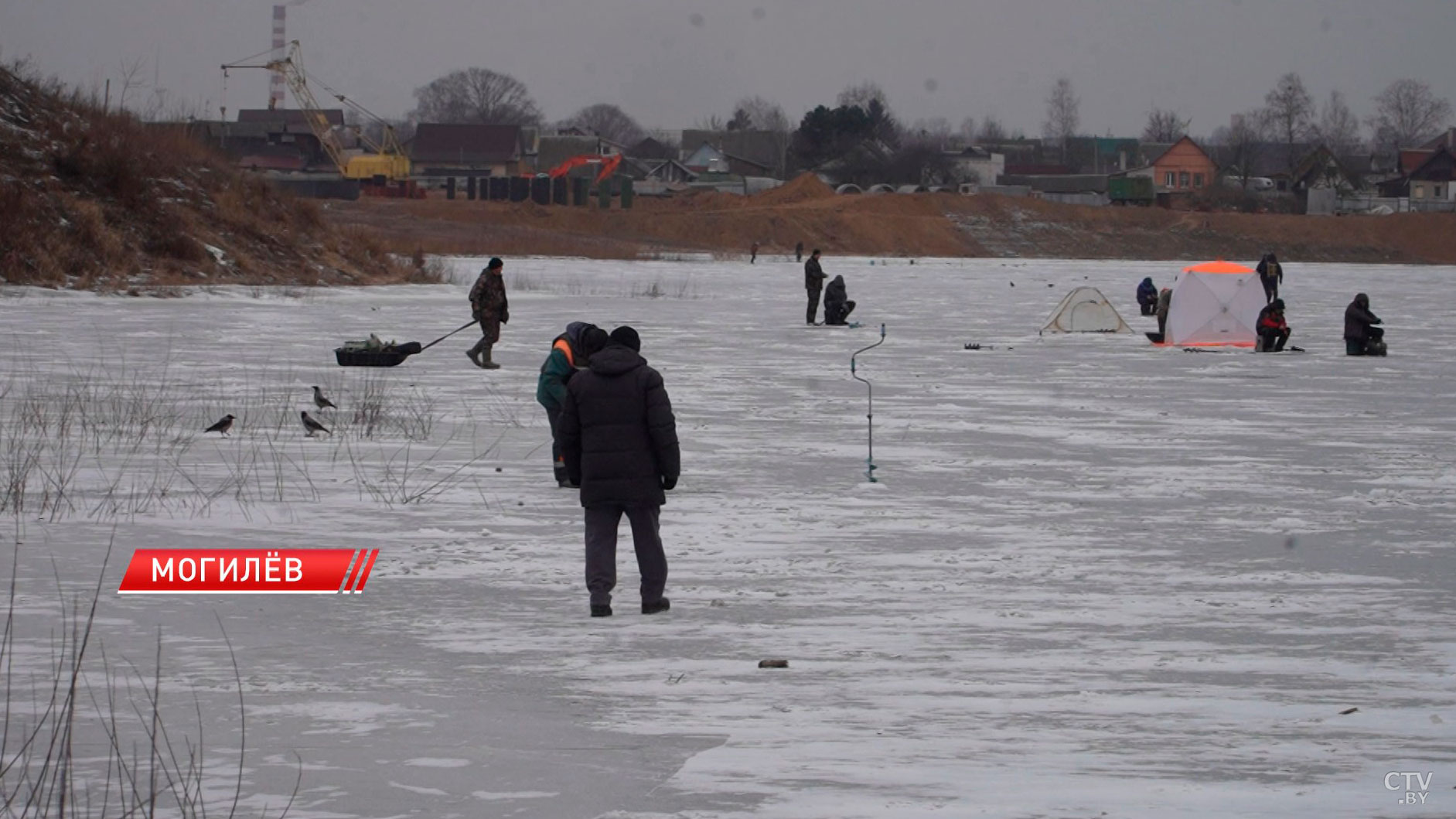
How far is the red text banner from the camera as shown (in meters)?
9.44

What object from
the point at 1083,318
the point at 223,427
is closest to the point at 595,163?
the point at 1083,318

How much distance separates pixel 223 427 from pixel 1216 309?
19.9 m

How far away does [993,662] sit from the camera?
8.02 meters

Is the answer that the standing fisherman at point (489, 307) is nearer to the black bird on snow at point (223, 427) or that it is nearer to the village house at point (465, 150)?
the black bird on snow at point (223, 427)

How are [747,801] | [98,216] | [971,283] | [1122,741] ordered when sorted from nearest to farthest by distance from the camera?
[747,801]
[1122,741]
[98,216]
[971,283]

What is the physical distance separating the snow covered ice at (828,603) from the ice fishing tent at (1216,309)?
8005mm

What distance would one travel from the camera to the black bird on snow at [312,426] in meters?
15.8

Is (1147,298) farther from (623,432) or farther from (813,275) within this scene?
(623,432)

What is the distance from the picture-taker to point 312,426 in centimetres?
1579

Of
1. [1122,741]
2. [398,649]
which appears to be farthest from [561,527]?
[1122,741]

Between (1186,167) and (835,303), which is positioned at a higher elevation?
(1186,167)

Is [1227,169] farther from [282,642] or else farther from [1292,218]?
[282,642]

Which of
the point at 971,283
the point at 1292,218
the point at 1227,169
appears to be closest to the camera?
the point at 971,283

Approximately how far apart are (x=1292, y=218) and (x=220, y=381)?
9827 cm
